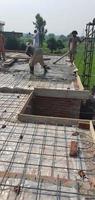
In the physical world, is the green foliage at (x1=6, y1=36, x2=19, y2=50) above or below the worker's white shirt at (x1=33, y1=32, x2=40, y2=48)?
below

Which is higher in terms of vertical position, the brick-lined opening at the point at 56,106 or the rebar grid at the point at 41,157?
the rebar grid at the point at 41,157

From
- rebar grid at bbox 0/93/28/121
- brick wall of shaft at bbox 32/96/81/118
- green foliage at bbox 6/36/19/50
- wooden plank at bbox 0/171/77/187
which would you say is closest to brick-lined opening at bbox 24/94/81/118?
brick wall of shaft at bbox 32/96/81/118

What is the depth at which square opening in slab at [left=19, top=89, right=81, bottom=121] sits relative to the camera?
320 inches

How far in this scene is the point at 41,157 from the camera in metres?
4.46

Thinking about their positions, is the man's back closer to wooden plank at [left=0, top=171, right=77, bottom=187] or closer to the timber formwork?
the timber formwork

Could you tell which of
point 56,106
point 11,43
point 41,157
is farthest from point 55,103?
point 11,43

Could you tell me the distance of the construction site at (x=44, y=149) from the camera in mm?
3693

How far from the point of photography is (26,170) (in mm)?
4086

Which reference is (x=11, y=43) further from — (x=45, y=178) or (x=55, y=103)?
(x=45, y=178)

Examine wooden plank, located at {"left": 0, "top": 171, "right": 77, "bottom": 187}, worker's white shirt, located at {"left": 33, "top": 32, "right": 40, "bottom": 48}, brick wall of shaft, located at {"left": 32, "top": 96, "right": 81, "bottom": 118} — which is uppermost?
worker's white shirt, located at {"left": 33, "top": 32, "right": 40, "bottom": 48}

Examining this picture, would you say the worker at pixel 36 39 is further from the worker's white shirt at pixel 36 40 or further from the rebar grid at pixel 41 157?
the rebar grid at pixel 41 157

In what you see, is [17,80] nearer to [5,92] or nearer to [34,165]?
[5,92]

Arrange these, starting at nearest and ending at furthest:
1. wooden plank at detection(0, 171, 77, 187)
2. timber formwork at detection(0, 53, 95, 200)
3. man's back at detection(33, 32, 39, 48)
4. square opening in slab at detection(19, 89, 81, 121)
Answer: timber formwork at detection(0, 53, 95, 200), wooden plank at detection(0, 171, 77, 187), square opening in slab at detection(19, 89, 81, 121), man's back at detection(33, 32, 39, 48)

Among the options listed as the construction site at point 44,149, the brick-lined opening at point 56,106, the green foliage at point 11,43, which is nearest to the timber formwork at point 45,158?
the construction site at point 44,149
